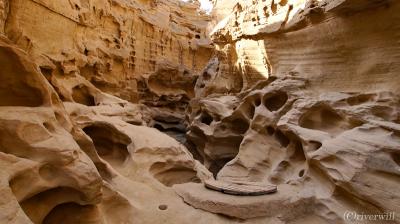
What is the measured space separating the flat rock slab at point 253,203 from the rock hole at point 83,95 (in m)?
7.14

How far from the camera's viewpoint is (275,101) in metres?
9.74

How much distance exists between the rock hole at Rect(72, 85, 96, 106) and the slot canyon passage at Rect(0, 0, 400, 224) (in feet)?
0.26

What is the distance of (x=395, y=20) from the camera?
23.2 ft

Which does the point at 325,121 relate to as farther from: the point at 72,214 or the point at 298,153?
the point at 72,214

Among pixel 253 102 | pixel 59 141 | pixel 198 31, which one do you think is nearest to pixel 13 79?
pixel 59 141

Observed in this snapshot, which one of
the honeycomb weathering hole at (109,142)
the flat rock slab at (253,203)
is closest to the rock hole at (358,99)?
the flat rock slab at (253,203)

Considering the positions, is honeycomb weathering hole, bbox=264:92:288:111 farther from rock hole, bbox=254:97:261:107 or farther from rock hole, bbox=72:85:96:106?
rock hole, bbox=72:85:96:106

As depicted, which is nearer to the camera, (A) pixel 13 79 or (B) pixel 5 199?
(B) pixel 5 199

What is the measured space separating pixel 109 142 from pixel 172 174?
2101 mm

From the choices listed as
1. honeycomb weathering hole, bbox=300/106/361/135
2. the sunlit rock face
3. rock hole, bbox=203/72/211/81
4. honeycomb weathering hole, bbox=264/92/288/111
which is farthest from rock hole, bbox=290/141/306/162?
rock hole, bbox=203/72/211/81

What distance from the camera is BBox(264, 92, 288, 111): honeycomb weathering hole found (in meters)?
9.41

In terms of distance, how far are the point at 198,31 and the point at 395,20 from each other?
712 inches

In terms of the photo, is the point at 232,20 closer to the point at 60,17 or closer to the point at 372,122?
the point at 60,17

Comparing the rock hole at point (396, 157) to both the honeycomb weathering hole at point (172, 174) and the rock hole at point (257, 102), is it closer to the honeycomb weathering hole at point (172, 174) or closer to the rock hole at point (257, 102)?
the honeycomb weathering hole at point (172, 174)
